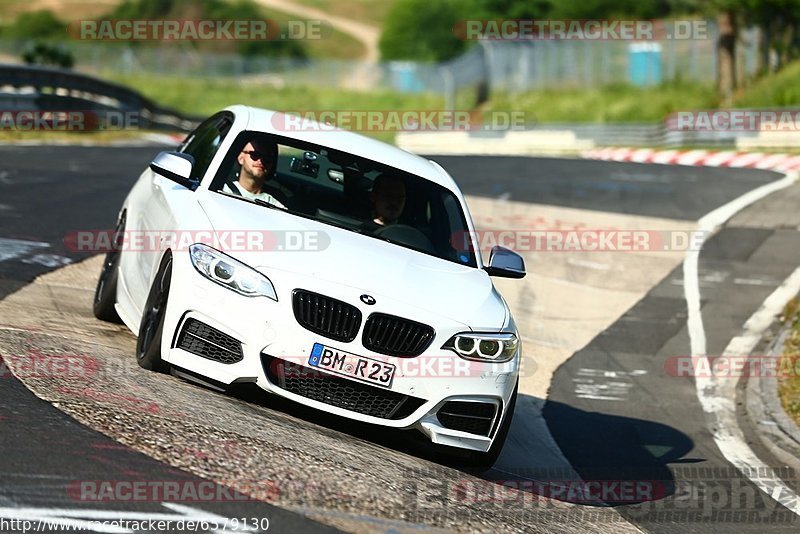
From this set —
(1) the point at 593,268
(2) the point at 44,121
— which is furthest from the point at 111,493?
(2) the point at 44,121

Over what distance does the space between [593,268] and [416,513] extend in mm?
10389

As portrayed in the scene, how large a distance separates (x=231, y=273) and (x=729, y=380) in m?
6.32

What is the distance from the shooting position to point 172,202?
7.77 meters

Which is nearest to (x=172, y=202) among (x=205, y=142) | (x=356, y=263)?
(x=205, y=142)

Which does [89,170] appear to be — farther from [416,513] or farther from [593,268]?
[416,513]

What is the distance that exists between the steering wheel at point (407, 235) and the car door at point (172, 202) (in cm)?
116

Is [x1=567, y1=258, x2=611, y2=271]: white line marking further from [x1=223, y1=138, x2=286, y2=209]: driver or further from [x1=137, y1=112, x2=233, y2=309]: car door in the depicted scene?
[x1=223, y1=138, x2=286, y2=209]: driver

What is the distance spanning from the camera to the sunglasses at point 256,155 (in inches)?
316

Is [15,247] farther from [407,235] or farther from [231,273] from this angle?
[231,273]

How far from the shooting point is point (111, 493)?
5.20 meters

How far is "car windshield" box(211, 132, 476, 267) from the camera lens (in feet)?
25.8

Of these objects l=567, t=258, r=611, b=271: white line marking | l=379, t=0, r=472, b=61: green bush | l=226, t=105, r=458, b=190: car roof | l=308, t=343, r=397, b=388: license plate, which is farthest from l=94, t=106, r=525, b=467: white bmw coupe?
l=379, t=0, r=472, b=61: green bush

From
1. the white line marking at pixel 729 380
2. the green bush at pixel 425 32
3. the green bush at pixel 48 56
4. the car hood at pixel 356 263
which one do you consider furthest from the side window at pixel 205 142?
the green bush at pixel 425 32

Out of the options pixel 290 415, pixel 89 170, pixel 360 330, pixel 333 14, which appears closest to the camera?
pixel 360 330
